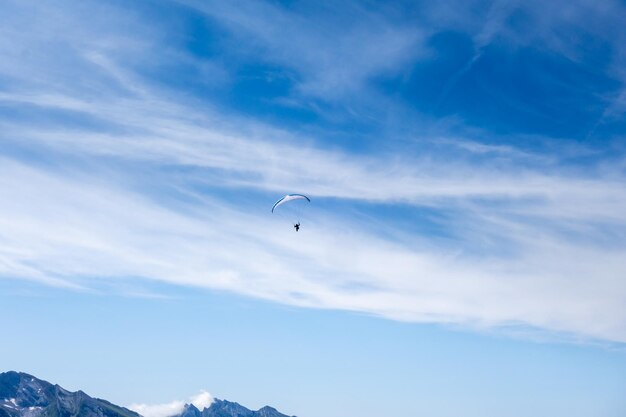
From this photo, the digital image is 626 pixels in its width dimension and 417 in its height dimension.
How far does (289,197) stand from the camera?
14038 centimetres
